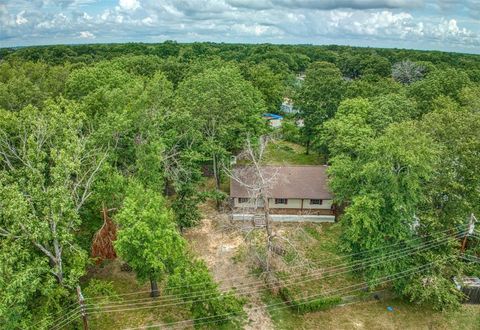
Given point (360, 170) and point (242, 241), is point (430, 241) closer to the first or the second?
point (360, 170)

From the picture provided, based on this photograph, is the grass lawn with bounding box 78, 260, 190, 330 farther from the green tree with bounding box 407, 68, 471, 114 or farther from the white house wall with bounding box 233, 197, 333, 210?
the green tree with bounding box 407, 68, 471, 114

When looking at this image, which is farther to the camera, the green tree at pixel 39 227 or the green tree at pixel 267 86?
the green tree at pixel 267 86

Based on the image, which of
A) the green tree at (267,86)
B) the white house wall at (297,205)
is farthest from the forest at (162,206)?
the green tree at (267,86)

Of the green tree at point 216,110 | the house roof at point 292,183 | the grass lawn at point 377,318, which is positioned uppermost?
the green tree at point 216,110

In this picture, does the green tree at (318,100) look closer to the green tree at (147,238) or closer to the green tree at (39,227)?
the green tree at (147,238)

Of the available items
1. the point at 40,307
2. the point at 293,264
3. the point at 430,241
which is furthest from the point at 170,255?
the point at 430,241

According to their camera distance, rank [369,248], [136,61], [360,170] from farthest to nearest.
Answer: [136,61] → [360,170] → [369,248]
